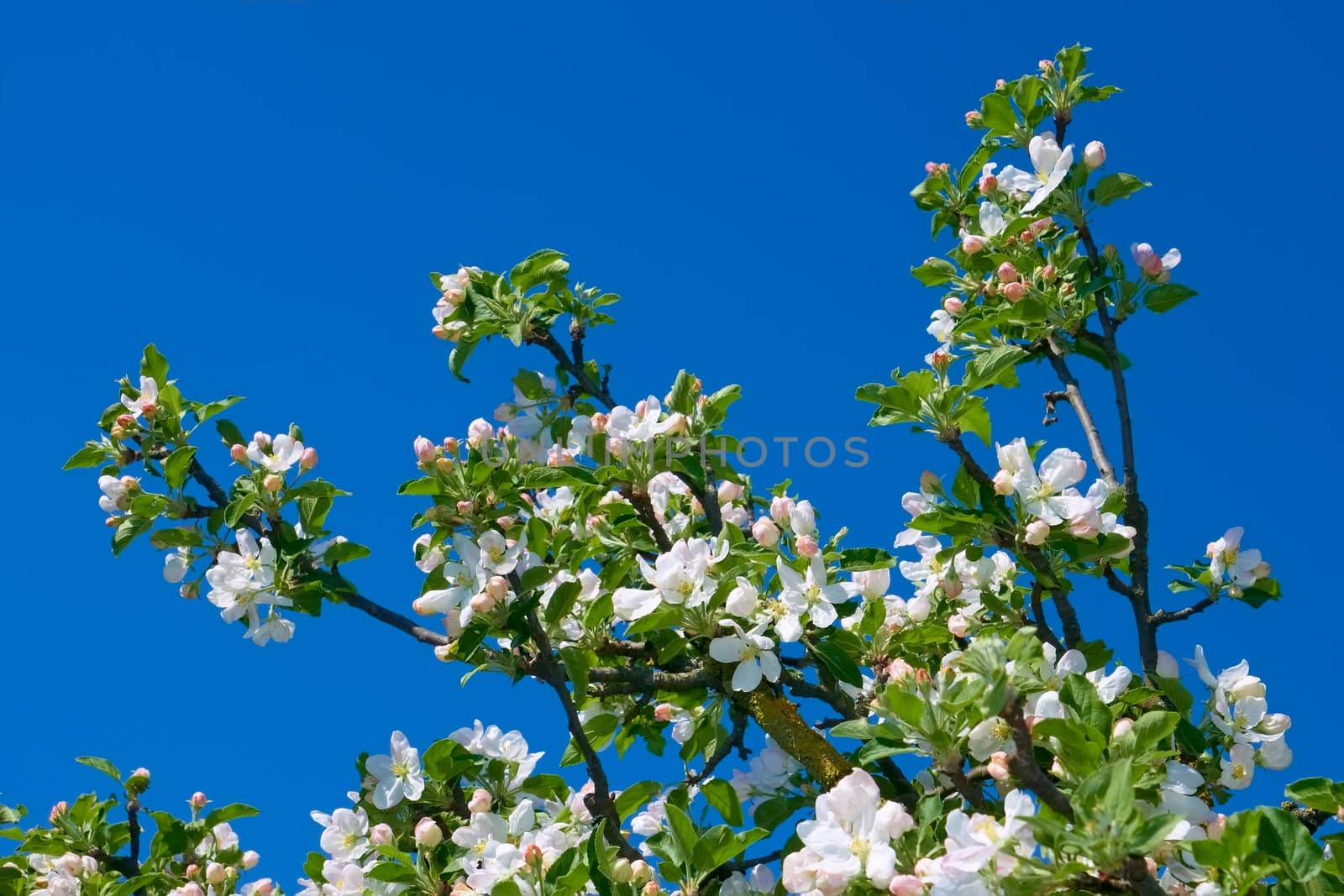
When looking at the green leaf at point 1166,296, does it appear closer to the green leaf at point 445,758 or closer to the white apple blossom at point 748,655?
the white apple blossom at point 748,655

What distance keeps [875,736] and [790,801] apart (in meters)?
0.69

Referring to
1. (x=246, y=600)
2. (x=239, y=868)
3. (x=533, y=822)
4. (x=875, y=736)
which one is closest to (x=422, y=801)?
(x=533, y=822)

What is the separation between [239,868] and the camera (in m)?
3.92

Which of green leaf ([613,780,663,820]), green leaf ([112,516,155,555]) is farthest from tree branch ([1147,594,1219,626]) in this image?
green leaf ([112,516,155,555])

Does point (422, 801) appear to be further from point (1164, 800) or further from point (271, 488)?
point (1164, 800)

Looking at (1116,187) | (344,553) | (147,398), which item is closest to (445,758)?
(344,553)

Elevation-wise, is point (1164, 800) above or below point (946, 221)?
below

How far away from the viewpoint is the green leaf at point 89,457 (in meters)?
3.46

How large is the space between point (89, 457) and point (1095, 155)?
9.98 feet

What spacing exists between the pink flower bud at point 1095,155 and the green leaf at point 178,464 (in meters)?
2.70

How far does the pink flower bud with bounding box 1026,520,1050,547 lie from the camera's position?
2.74m

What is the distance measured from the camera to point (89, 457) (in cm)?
346

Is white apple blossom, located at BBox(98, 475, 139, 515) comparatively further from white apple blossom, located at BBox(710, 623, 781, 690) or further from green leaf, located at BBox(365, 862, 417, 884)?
white apple blossom, located at BBox(710, 623, 781, 690)

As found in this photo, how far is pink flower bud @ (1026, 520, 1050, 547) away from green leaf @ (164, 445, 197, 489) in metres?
2.15
